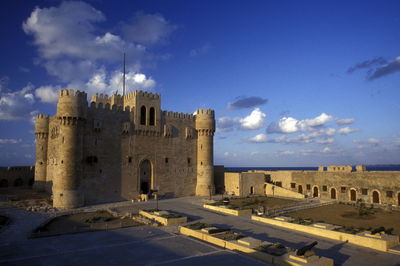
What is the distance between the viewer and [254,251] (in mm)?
14352

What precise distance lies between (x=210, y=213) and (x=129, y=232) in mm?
9152

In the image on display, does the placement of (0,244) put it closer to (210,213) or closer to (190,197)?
(210,213)

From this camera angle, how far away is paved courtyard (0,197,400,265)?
1369 cm

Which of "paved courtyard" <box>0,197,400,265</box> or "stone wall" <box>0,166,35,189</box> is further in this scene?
"stone wall" <box>0,166,35,189</box>

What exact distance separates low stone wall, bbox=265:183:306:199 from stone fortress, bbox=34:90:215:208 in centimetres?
816

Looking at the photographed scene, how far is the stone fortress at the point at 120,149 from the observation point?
95.8 feet

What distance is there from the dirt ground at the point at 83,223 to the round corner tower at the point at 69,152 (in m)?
3.67

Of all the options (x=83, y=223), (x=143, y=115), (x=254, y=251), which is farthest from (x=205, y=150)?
(x=254, y=251)

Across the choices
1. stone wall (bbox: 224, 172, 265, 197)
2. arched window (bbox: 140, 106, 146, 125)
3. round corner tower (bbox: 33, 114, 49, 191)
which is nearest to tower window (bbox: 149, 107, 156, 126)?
arched window (bbox: 140, 106, 146, 125)

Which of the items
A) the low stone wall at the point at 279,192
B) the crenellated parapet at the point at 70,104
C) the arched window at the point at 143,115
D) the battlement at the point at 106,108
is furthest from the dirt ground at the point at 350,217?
the crenellated parapet at the point at 70,104

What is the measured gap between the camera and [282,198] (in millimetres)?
35812

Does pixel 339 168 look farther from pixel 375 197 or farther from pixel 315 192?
pixel 375 197

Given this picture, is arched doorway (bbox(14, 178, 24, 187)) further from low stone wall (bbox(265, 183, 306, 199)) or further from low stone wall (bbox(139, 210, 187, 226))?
low stone wall (bbox(265, 183, 306, 199))

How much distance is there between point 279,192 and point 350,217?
15093 mm
